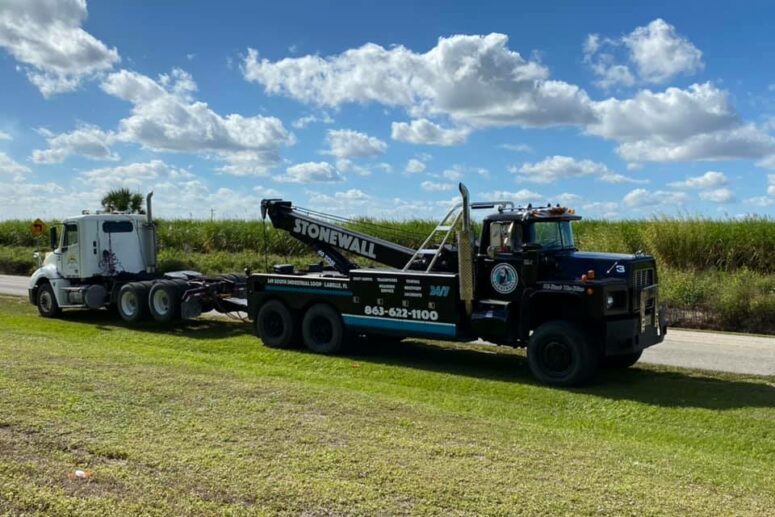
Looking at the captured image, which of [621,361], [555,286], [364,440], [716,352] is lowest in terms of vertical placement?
[716,352]

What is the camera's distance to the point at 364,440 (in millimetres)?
6492

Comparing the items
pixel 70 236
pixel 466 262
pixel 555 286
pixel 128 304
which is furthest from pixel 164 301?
pixel 555 286

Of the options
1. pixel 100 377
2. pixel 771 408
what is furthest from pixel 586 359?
pixel 100 377

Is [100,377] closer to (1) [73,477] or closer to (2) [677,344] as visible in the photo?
(1) [73,477]

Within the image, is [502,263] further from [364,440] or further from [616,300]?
[364,440]

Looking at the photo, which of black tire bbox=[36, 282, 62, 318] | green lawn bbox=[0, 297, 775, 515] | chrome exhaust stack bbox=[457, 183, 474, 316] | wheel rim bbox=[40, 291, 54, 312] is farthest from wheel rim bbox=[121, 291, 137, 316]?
chrome exhaust stack bbox=[457, 183, 474, 316]

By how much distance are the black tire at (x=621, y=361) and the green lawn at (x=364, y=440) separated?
35 centimetres

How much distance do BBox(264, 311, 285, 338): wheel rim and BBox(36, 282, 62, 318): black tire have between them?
22.7 ft

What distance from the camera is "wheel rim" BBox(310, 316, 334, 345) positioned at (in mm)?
13406

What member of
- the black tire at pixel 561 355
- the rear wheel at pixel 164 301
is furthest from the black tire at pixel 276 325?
the black tire at pixel 561 355

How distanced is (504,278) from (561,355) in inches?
56.3

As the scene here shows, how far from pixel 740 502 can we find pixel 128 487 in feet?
14.0

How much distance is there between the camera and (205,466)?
18.1ft

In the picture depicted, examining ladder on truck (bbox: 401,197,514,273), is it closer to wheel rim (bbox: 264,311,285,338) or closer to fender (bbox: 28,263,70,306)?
wheel rim (bbox: 264,311,285,338)
